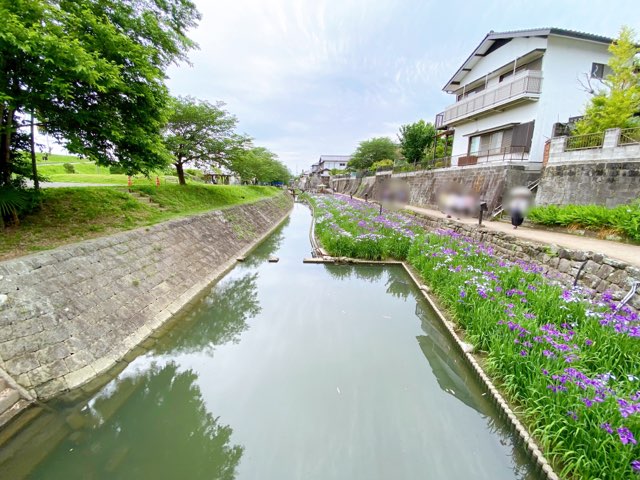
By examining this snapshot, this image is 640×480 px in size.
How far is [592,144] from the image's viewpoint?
384 inches

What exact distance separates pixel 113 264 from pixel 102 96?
3.26m

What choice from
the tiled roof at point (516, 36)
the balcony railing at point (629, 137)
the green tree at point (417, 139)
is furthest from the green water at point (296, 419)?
→ the green tree at point (417, 139)

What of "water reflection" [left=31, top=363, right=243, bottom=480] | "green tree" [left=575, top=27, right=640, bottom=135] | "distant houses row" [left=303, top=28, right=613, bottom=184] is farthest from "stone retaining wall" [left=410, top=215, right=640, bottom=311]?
"distant houses row" [left=303, top=28, right=613, bottom=184]

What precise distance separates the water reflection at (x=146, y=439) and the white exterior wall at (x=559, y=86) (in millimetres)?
17075

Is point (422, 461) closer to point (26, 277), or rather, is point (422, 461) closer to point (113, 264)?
point (26, 277)

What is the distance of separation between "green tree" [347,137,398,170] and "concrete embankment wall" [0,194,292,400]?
4186 cm

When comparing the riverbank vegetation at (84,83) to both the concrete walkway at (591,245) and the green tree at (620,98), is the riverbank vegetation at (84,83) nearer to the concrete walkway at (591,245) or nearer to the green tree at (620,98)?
the concrete walkway at (591,245)

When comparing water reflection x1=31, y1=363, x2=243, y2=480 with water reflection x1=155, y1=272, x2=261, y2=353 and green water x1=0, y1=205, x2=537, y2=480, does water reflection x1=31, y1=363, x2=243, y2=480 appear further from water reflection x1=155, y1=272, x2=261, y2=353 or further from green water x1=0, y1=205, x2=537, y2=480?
water reflection x1=155, y1=272, x2=261, y2=353

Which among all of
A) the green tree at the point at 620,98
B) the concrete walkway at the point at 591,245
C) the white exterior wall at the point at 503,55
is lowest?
the concrete walkway at the point at 591,245

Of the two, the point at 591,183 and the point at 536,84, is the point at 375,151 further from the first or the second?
the point at 591,183

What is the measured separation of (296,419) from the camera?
3445 mm

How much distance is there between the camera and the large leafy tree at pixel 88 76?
4.02 m

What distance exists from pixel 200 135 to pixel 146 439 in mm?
14149

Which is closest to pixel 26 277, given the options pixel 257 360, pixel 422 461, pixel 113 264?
pixel 113 264
